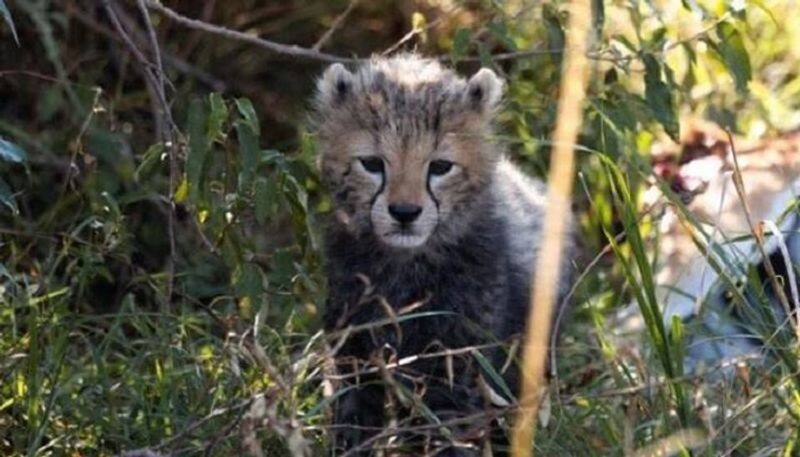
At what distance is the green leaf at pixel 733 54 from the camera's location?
5.18 m

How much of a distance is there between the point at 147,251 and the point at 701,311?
2866 mm

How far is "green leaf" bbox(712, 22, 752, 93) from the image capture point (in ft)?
17.0

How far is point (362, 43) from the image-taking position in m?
7.79

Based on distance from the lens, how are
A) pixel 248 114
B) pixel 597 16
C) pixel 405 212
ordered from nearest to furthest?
1. pixel 405 212
2. pixel 248 114
3. pixel 597 16

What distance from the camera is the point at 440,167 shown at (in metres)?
4.71

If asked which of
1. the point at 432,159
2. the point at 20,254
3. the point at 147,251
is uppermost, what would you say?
the point at 432,159

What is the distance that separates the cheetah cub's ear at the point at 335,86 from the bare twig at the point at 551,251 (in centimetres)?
60

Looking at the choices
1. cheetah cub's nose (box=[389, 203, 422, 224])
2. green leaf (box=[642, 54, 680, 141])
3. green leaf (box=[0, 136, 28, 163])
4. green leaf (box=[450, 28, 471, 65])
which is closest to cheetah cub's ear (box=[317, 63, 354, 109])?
green leaf (box=[450, 28, 471, 65])

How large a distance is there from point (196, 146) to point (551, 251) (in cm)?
113

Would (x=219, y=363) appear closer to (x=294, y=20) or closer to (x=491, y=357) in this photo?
(x=491, y=357)

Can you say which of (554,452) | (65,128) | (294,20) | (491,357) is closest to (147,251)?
(65,128)

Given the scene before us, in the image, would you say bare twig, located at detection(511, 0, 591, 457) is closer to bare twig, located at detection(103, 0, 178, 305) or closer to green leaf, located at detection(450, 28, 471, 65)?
green leaf, located at detection(450, 28, 471, 65)

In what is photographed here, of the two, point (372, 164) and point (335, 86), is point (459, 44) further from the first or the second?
point (372, 164)

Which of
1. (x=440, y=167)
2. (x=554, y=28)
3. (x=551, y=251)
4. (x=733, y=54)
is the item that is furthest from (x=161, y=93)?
(x=733, y=54)
